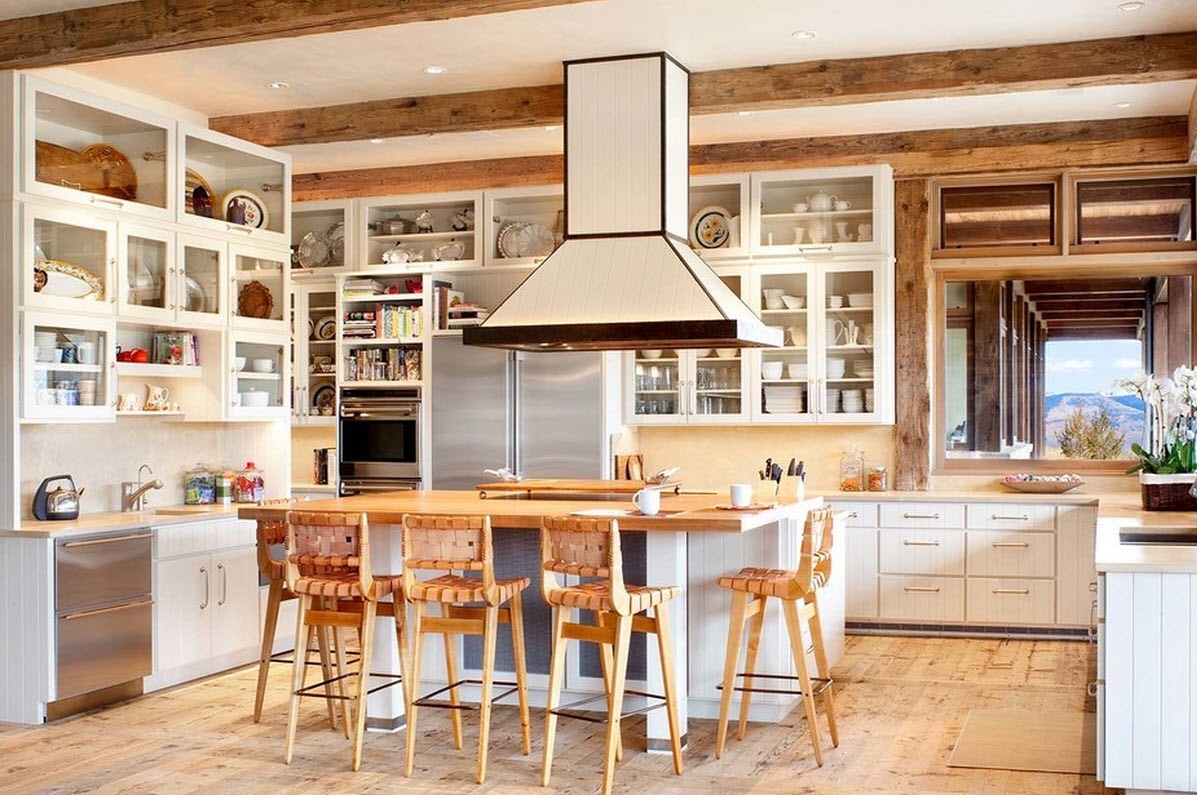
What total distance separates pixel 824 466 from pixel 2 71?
528 cm

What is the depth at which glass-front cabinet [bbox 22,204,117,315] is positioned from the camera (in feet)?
18.8

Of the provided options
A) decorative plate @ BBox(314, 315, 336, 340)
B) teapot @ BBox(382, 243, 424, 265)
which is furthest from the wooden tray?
decorative plate @ BBox(314, 315, 336, 340)

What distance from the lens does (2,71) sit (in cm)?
571

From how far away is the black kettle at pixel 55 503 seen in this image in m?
5.97

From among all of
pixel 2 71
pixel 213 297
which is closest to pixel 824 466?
pixel 213 297

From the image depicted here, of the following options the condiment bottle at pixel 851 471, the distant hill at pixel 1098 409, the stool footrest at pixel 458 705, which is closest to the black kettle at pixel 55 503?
the stool footrest at pixel 458 705

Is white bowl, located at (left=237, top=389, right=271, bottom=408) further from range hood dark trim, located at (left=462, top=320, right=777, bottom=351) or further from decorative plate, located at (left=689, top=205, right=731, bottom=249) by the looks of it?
decorative plate, located at (left=689, top=205, right=731, bottom=249)

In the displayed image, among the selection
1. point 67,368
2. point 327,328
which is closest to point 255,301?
point 67,368

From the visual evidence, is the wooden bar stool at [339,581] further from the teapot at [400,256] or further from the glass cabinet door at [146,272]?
the teapot at [400,256]

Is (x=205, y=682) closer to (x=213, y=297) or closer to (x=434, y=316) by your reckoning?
(x=213, y=297)

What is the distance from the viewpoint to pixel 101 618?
582cm

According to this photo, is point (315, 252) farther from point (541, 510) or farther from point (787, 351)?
point (541, 510)

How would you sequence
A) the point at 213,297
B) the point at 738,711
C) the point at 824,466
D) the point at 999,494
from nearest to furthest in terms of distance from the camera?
the point at 738,711 < the point at 213,297 < the point at 999,494 < the point at 824,466

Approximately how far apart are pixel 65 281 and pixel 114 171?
25.5 inches
